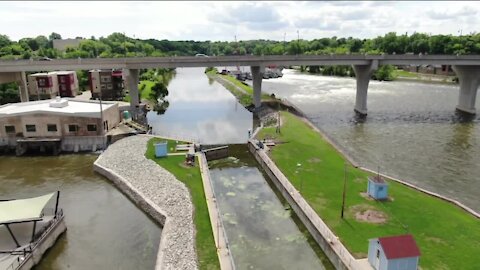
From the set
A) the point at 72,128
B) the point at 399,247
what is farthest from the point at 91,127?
the point at 399,247

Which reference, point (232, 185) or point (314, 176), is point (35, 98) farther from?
point (314, 176)

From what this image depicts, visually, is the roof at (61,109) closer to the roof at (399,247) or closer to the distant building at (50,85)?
the distant building at (50,85)

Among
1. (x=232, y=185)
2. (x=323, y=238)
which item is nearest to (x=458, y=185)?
(x=323, y=238)

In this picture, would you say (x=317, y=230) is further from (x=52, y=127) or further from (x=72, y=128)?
(x=52, y=127)

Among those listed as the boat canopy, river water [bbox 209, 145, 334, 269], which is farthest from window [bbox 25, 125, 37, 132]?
river water [bbox 209, 145, 334, 269]

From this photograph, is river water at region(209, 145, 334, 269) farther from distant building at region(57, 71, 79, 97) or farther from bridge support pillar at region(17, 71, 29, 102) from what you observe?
distant building at region(57, 71, 79, 97)
